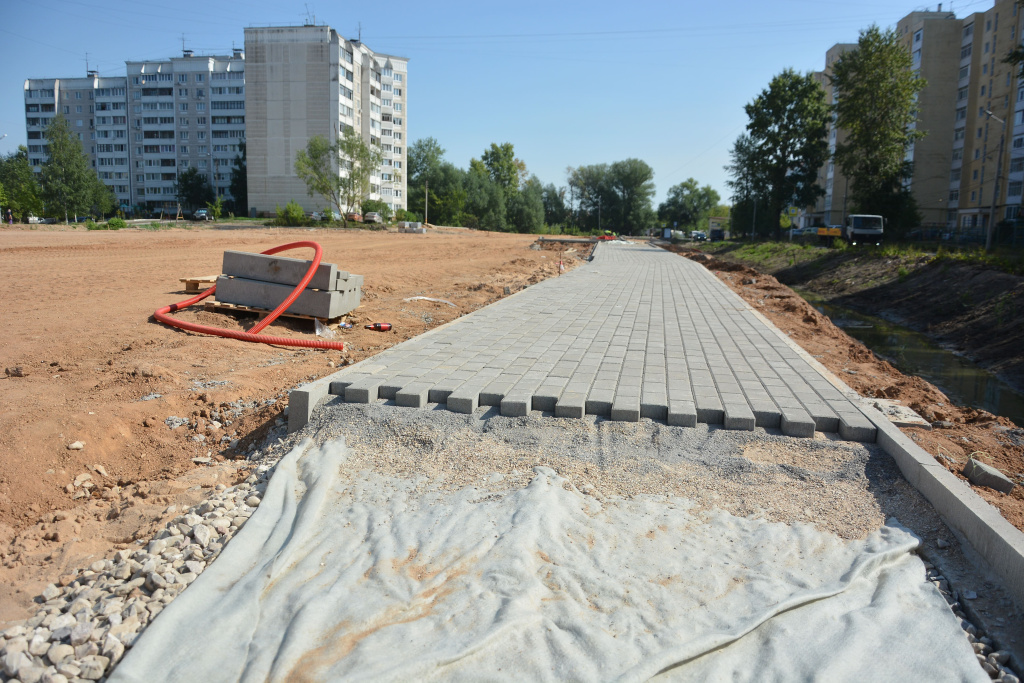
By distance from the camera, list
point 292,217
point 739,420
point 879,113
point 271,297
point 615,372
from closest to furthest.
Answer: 1. point 739,420
2. point 615,372
3. point 271,297
4. point 879,113
5. point 292,217

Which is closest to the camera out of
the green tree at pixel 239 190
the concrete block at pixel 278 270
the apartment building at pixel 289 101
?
the concrete block at pixel 278 270

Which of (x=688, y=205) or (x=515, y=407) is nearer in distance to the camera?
(x=515, y=407)

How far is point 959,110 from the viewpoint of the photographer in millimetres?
61406

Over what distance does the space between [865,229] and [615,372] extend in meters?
36.7

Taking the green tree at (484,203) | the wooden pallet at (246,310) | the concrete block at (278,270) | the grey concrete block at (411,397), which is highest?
the green tree at (484,203)

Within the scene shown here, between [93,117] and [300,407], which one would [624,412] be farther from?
[93,117]

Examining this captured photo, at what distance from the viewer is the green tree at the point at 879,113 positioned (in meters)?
37.9

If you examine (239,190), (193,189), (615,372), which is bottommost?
(615,372)

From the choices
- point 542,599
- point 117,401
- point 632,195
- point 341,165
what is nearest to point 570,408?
point 542,599

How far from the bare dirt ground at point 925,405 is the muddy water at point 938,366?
97 centimetres

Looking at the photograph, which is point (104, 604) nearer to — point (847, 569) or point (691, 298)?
point (847, 569)

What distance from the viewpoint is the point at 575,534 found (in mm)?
3410

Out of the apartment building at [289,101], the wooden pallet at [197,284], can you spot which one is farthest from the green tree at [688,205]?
the wooden pallet at [197,284]

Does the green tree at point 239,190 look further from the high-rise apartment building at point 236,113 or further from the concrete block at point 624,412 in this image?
the concrete block at point 624,412
